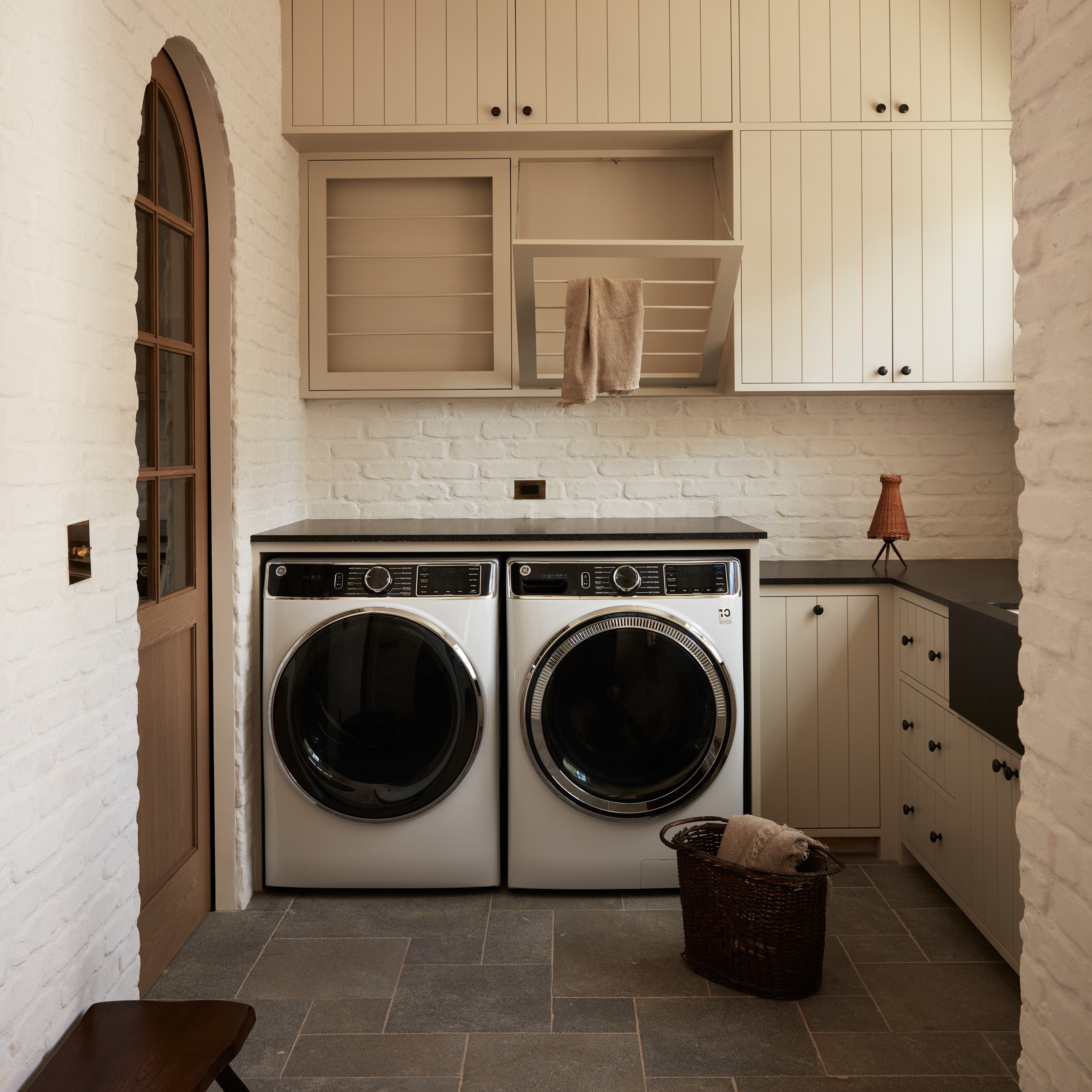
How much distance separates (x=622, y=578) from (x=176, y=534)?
113 cm

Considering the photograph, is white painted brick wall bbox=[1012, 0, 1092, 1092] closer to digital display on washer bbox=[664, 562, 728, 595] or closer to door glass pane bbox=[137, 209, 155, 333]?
digital display on washer bbox=[664, 562, 728, 595]

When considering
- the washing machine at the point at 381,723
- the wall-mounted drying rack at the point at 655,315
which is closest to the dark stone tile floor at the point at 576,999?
the washing machine at the point at 381,723

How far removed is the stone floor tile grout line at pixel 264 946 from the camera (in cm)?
Result: 212

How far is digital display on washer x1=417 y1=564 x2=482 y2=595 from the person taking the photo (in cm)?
259

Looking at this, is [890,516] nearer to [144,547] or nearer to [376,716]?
[376,716]

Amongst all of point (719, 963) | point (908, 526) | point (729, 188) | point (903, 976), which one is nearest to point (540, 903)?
point (719, 963)

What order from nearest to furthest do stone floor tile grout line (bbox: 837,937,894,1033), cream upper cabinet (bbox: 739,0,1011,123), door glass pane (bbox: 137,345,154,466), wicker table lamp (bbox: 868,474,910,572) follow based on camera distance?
stone floor tile grout line (bbox: 837,937,894,1033) < door glass pane (bbox: 137,345,154,466) < cream upper cabinet (bbox: 739,0,1011,123) < wicker table lamp (bbox: 868,474,910,572)

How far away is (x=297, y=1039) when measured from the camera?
76.1 inches

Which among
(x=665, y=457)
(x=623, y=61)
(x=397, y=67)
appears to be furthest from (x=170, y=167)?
(x=665, y=457)

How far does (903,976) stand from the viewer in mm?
2150

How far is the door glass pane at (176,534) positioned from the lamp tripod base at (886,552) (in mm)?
1969

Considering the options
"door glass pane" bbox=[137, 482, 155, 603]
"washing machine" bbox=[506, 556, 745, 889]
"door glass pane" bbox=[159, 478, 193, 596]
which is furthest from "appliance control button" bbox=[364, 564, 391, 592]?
"door glass pane" bbox=[137, 482, 155, 603]

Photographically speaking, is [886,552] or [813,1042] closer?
[813,1042]

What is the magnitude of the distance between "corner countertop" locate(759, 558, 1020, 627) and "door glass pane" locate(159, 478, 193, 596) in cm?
152
